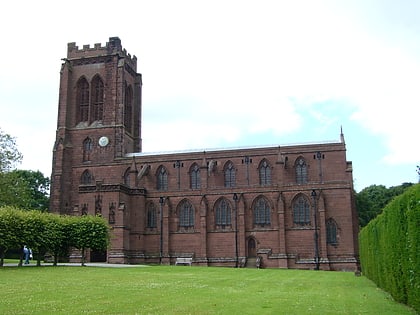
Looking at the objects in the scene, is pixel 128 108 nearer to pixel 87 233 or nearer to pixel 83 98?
pixel 83 98

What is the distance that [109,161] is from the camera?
2501 inches

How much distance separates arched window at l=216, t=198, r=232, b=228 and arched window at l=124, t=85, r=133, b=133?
63.9ft

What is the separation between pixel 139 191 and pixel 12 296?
40.5 m

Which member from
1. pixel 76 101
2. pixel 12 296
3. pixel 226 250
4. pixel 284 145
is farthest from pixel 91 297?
pixel 76 101

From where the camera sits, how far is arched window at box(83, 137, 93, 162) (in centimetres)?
6475

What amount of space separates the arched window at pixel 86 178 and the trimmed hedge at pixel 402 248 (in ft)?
152

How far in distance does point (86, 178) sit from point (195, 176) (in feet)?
46.1

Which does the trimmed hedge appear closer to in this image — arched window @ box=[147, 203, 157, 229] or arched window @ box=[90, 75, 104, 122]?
arched window @ box=[147, 203, 157, 229]

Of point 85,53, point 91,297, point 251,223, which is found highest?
point 85,53

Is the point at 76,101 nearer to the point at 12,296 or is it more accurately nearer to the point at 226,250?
the point at 226,250

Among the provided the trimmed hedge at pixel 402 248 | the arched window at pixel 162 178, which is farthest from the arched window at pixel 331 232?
the trimmed hedge at pixel 402 248

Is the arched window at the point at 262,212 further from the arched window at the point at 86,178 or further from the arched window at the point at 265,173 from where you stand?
the arched window at the point at 86,178

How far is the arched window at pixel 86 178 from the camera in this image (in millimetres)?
62875

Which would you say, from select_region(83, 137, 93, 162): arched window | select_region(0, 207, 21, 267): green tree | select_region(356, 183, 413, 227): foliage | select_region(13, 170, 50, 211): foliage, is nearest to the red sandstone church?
select_region(83, 137, 93, 162): arched window
